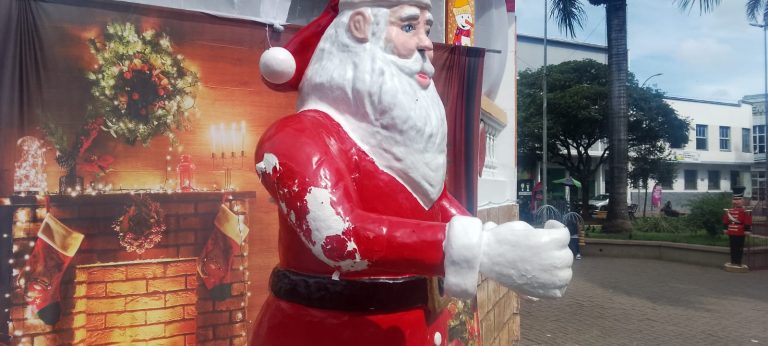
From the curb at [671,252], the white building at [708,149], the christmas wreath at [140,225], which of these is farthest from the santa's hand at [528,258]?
the white building at [708,149]

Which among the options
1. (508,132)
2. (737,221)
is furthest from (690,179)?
(508,132)

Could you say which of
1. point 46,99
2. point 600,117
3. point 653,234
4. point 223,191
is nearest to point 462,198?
point 223,191

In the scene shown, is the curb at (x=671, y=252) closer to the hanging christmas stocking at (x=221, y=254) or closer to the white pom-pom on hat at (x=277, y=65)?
the hanging christmas stocking at (x=221, y=254)

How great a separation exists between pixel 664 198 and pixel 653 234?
2024cm

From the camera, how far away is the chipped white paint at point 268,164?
4.62ft

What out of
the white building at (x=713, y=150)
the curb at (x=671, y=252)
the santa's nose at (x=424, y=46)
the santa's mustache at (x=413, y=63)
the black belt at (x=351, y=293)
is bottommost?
the curb at (x=671, y=252)

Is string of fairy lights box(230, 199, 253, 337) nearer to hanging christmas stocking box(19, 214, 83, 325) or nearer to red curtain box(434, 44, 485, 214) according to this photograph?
hanging christmas stocking box(19, 214, 83, 325)

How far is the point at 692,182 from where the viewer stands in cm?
3241

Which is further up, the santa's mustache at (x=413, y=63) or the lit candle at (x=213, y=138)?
the santa's mustache at (x=413, y=63)

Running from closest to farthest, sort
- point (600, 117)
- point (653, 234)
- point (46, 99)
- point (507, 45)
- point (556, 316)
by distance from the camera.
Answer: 1. point (46, 99)
2. point (507, 45)
3. point (556, 316)
4. point (653, 234)
5. point (600, 117)

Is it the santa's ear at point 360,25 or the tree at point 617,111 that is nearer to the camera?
the santa's ear at point 360,25

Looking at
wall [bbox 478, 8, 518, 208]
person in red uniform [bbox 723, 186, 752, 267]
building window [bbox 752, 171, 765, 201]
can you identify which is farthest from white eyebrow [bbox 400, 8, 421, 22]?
building window [bbox 752, 171, 765, 201]

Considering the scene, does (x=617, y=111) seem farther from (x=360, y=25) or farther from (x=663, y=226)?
(x=360, y=25)

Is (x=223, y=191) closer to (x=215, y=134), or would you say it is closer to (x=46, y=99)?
(x=215, y=134)
